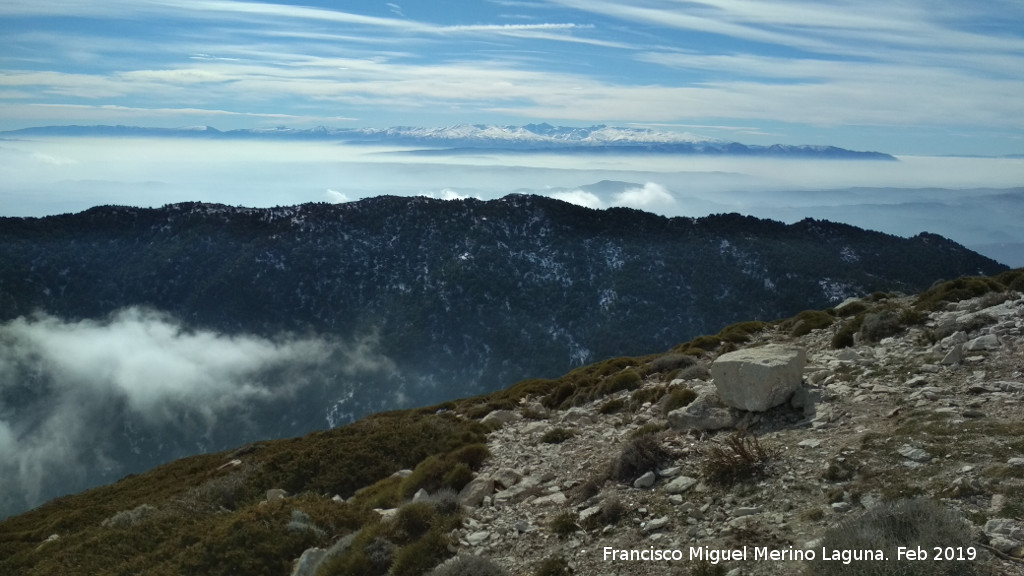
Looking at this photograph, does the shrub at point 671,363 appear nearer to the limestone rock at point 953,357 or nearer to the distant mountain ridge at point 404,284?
the limestone rock at point 953,357

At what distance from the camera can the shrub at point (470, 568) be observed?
879 centimetres

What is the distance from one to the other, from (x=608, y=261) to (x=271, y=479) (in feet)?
451

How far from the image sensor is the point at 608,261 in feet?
499

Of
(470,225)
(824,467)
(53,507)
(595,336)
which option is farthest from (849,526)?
(470,225)

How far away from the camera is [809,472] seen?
31.2ft

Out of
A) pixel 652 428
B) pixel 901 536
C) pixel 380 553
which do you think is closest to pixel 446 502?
pixel 380 553

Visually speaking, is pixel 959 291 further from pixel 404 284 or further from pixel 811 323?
pixel 404 284

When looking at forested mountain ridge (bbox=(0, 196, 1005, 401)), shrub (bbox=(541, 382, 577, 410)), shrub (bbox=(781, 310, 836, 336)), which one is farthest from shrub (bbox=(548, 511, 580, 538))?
forested mountain ridge (bbox=(0, 196, 1005, 401))

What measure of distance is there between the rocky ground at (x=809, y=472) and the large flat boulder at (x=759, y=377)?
0.28 m

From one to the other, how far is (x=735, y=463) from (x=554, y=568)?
132 inches

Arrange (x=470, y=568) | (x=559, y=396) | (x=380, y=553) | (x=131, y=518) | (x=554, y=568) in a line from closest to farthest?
(x=554, y=568), (x=470, y=568), (x=380, y=553), (x=131, y=518), (x=559, y=396)

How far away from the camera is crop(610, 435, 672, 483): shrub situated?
11.1 meters

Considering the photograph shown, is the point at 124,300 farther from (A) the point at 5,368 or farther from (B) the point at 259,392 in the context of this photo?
(B) the point at 259,392

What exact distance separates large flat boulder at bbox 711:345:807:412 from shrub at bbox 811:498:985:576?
16.0 feet
